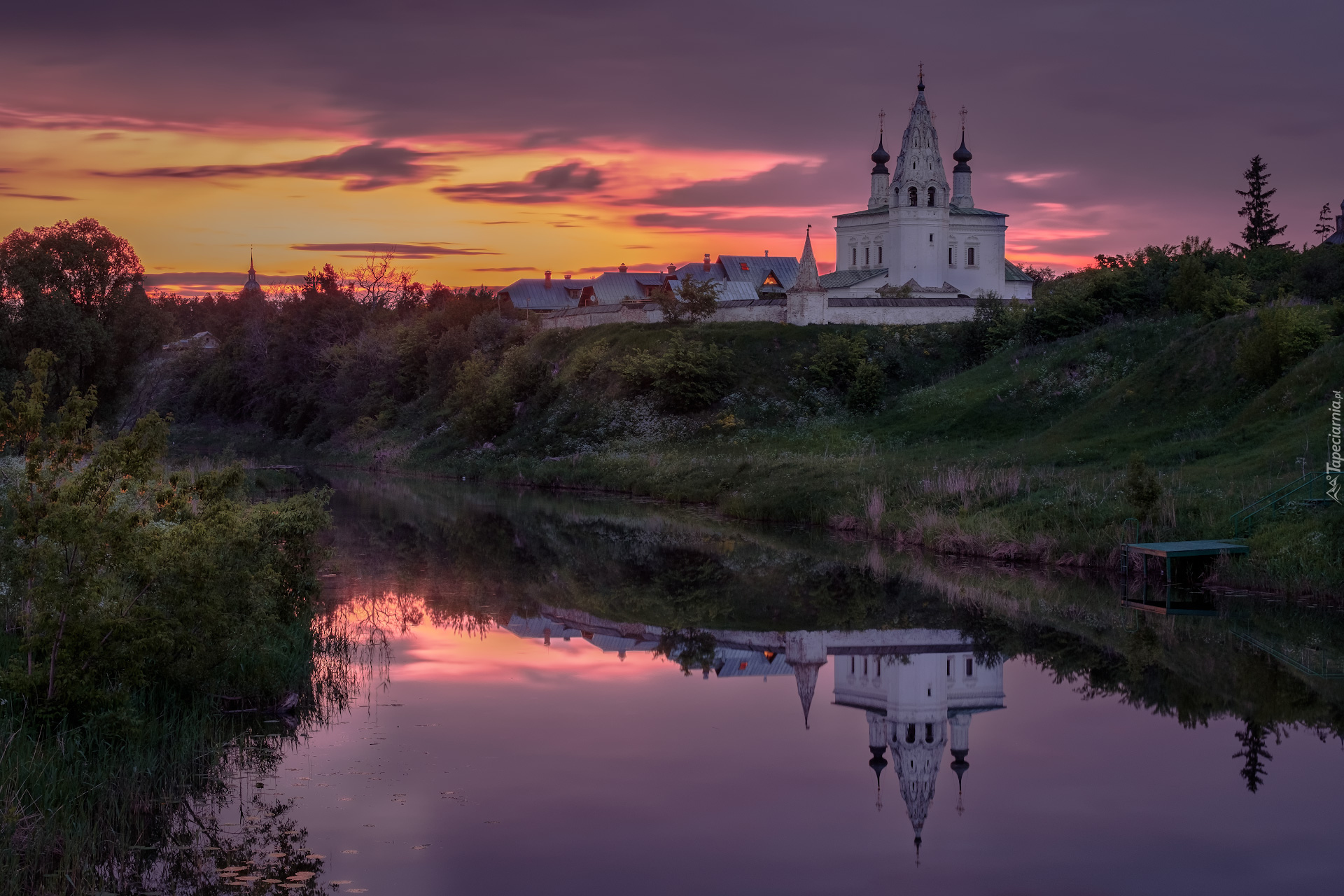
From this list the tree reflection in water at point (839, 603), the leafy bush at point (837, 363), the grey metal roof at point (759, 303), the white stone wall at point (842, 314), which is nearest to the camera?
the tree reflection in water at point (839, 603)

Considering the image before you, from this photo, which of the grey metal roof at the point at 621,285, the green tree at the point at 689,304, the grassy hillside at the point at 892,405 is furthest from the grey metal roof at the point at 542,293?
the green tree at the point at 689,304

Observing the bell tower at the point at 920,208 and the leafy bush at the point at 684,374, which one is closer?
the leafy bush at the point at 684,374

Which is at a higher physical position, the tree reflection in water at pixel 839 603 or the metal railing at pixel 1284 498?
the metal railing at pixel 1284 498

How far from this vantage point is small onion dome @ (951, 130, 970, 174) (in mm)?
94375

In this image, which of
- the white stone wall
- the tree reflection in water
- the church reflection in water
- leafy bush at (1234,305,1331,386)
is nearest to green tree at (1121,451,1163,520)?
the tree reflection in water

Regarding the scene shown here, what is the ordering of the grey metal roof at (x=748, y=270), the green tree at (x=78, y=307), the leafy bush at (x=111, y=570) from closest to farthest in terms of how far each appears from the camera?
the leafy bush at (x=111, y=570) → the green tree at (x=78, y=307) → the grey metal roof at (x=748, y=270)

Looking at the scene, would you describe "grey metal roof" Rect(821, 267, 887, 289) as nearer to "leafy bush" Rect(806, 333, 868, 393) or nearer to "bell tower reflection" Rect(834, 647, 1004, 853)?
"leafy bush" Rect(806, 333, 868, 393)

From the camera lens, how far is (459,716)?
17.6 m

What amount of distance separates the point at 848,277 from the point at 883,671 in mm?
71434

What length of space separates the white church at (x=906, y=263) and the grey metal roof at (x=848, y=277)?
0.45ft

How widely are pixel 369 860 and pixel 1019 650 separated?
1319 centimetres

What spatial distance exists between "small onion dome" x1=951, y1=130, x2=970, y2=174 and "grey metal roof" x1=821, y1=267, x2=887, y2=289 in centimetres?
1148

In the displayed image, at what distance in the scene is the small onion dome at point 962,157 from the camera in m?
94.4

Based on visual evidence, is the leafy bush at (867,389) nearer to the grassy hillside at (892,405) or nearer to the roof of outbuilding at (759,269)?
the grassy hillside at (892,405)
